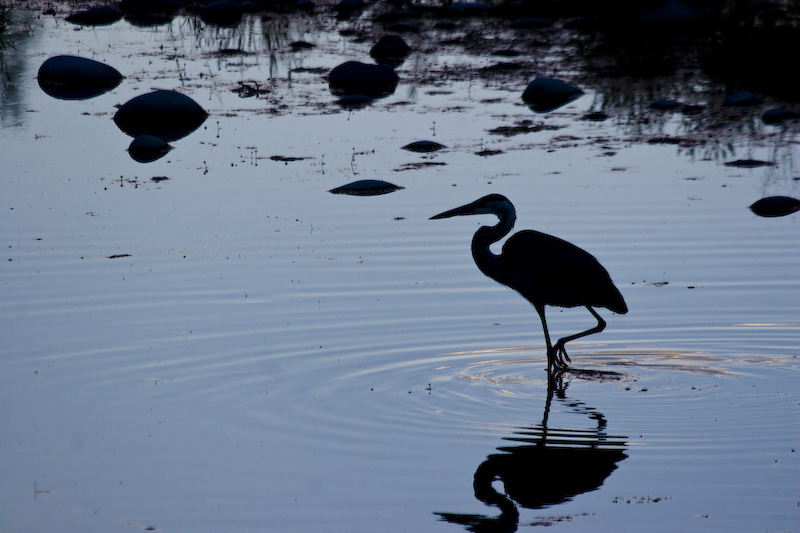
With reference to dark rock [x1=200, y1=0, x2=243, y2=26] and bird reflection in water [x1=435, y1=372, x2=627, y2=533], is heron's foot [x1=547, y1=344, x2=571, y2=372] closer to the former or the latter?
bird reflection in water [x1=435, y1=372, x2=627, y2=533]

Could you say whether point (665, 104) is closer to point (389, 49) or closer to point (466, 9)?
point (389, 49)

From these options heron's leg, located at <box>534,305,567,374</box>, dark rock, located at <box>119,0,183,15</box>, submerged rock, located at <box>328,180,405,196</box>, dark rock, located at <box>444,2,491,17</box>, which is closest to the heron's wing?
heron's leg, located at <box>534,305,567,374</box>

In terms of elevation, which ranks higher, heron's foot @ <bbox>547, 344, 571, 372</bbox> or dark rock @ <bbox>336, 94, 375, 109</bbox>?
dark rock @ <bbox>336, 94, 375, 109</bbox>

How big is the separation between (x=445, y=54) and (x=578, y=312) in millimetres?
12465

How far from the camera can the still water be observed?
6176mm

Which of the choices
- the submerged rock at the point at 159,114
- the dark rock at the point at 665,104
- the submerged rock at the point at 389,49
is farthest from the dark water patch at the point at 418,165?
the submerged rock at the point at 389,49

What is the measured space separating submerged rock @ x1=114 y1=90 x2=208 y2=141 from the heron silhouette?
816 cm

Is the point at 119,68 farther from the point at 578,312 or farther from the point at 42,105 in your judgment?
the point at 578,312

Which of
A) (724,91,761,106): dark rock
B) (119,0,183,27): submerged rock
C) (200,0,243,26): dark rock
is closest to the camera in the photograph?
(724,91,761,106): dark rock

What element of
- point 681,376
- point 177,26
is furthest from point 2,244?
point 177,26

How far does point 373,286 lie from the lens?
9820mm

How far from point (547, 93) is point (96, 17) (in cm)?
1145

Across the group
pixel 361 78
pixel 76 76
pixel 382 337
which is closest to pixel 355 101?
pixel 361 78

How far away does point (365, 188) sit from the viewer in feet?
42.4
